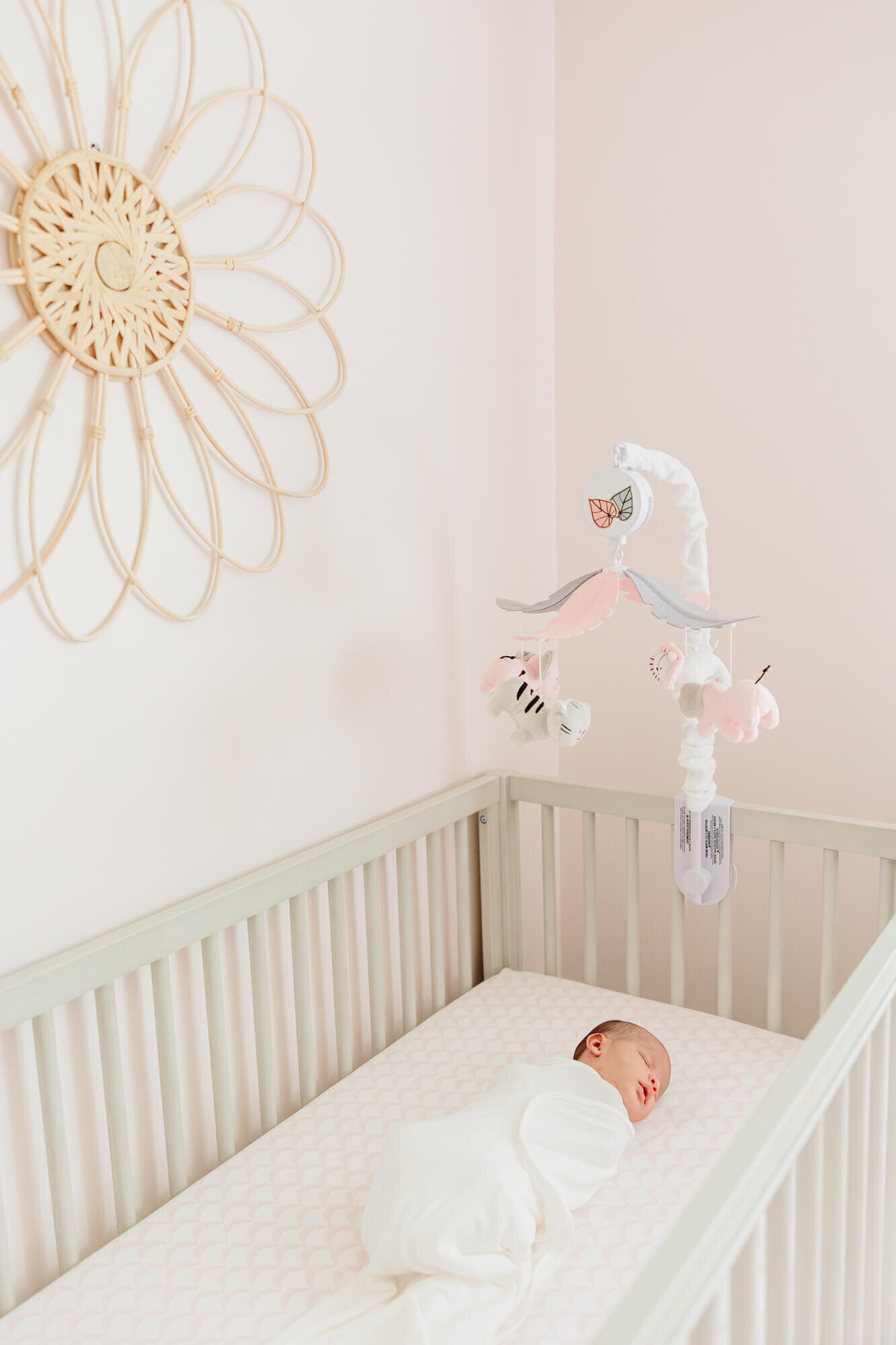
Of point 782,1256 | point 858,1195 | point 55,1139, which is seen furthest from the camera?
point 55,1139

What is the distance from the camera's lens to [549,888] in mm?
1937

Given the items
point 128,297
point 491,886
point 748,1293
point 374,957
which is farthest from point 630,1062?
point 128,297

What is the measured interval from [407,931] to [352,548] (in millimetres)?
668

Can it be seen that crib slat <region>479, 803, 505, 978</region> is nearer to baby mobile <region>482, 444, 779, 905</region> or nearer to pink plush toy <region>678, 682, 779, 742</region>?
baby mobile <region>482, 444, 779, 905</region>

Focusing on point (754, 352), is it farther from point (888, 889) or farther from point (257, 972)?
point (257, 972)

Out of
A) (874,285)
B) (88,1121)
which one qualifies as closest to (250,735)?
(88,1121)

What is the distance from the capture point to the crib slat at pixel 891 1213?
119 cm

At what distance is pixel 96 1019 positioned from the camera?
132cm

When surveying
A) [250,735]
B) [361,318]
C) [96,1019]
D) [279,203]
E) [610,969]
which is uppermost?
[279,203]

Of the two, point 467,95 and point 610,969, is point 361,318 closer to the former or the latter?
point 467,95

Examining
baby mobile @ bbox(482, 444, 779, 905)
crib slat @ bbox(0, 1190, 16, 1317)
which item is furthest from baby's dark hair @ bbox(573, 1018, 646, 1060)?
crib slat @ bbox(0, 1190, 16, 1317)

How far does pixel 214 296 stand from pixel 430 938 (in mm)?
1132

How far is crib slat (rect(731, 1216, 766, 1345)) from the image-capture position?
75 cm

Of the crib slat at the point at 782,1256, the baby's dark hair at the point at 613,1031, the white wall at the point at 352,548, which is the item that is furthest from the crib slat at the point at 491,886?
the crib slat at the point at 782,1256
